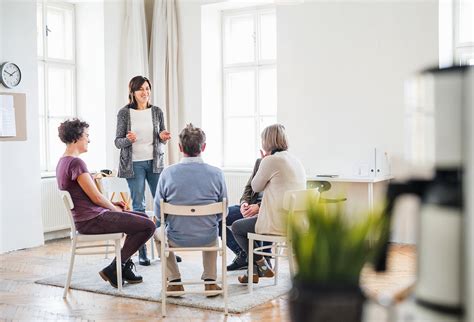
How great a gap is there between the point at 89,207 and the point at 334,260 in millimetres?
3847

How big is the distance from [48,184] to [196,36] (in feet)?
8.05

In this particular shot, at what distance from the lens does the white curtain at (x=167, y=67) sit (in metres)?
7.56

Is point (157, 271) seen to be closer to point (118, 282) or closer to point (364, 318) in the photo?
point (118, 282)

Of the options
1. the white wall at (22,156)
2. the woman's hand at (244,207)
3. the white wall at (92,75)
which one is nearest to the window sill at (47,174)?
the white wall at (22,156)

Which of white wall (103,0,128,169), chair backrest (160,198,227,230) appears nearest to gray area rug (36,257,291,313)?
chair backrest (160,198,227,230)

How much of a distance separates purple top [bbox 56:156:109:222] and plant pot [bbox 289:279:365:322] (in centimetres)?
377

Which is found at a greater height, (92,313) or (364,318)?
(364,318)

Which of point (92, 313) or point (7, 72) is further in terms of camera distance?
point (7, 72)

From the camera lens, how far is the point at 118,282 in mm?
4582

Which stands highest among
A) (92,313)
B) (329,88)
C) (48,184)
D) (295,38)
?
(295,38)

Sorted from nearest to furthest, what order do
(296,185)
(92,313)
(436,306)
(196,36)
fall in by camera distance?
(436,306), (92,313), (296,185), (196,36)

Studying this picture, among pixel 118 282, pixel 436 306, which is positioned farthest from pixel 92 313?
pixel 436 306

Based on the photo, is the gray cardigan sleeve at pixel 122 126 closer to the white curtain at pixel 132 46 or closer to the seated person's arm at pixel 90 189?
the seated person's arm at pixel 90 189

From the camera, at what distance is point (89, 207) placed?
4.56 meters
